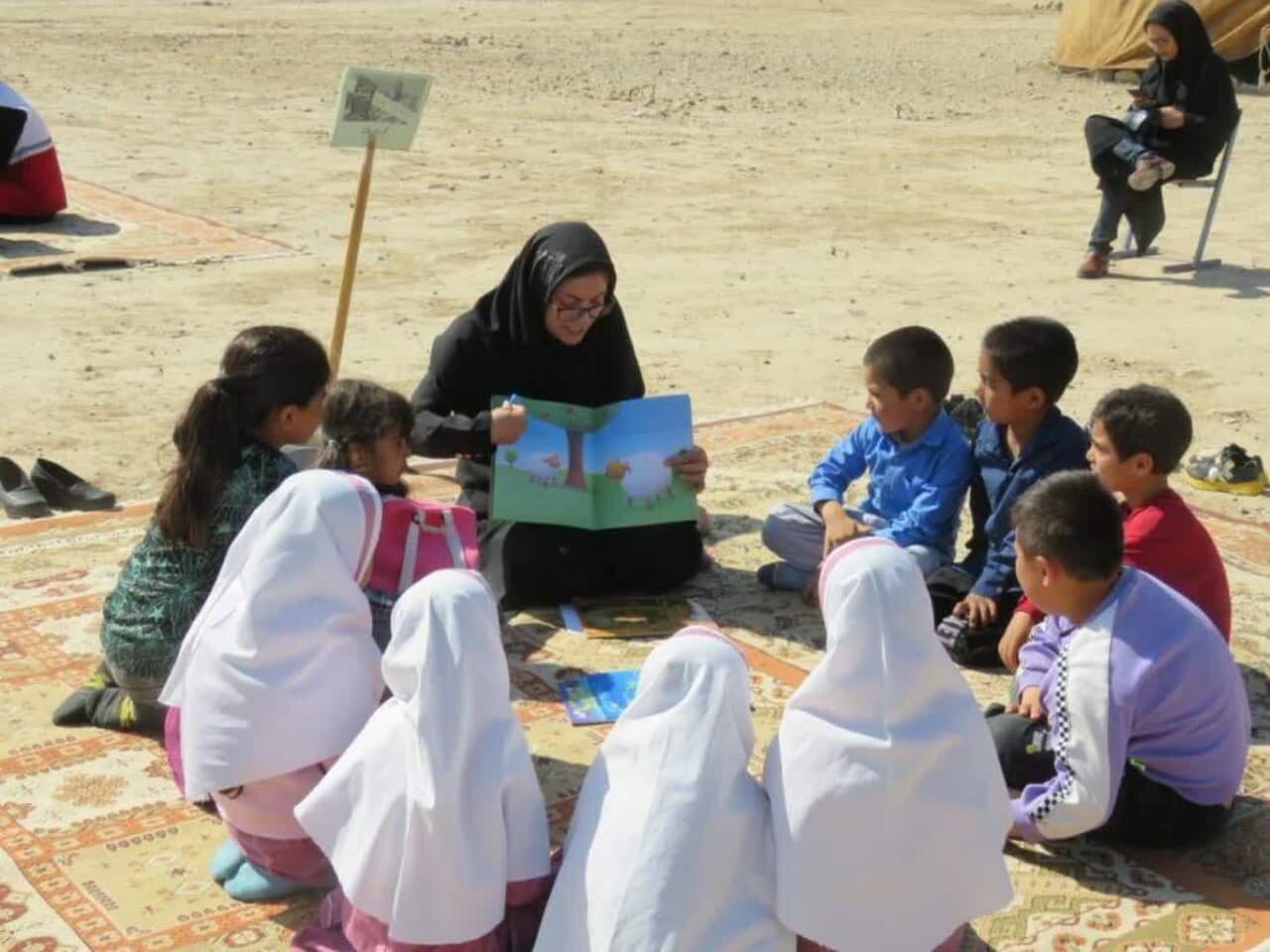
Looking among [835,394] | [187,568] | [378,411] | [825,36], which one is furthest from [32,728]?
[825,36]

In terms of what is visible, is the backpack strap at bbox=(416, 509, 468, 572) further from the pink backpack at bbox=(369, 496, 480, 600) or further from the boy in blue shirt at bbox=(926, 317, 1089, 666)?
the boy in blue shirt at bbox=(926, 317, 1089, 666)

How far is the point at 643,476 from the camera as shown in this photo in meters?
5.71

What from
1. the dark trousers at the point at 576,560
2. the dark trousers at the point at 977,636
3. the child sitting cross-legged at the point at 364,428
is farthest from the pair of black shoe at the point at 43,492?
the dark trousers at the point at 977,636

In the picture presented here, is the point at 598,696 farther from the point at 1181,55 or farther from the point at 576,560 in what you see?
the point at 1181,55

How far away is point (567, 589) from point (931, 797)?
104 inches

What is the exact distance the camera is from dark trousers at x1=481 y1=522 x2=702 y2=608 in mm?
5746

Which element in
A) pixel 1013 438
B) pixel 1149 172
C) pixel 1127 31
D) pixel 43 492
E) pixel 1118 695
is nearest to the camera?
pixel 1118 695

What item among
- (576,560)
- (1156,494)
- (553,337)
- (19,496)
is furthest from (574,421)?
(19,496)

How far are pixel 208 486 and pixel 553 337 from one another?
1.77 metres

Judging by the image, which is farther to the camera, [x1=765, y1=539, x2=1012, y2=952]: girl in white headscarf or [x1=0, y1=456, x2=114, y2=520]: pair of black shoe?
[x1=0, y1=456, x2=114, y2=520]: pair of black shoe

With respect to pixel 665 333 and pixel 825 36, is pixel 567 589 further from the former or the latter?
pixel 825 36

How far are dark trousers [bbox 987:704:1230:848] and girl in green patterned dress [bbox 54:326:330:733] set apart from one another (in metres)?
1.82

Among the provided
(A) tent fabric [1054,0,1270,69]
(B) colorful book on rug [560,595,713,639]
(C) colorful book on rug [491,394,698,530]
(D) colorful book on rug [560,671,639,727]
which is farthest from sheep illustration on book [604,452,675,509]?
(A) tent fabric [1054,0,1270,69]

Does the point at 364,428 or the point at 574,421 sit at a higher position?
the point at 364,428
